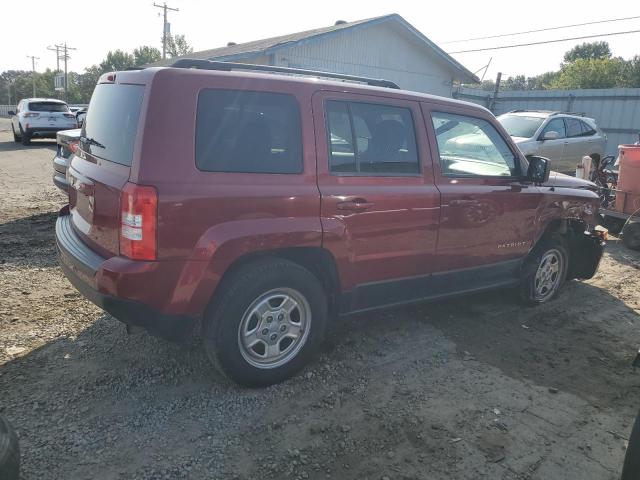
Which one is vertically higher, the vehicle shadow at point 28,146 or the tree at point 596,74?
the tree at point 596,74

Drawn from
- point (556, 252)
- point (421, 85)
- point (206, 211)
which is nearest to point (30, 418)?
point (206, 211)

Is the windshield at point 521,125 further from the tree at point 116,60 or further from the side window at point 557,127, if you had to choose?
the tree at point 116,60

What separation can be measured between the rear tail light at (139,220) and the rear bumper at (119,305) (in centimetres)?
15

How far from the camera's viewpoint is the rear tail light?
8.96 feet

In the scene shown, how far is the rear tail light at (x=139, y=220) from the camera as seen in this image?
2.73 meters

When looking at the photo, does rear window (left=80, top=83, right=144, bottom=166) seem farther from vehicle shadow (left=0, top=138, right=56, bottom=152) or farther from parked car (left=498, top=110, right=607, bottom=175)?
vehicle shadow (left=0, top=138, right=56, bottom=152)

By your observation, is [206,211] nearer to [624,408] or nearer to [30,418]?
[30,418]

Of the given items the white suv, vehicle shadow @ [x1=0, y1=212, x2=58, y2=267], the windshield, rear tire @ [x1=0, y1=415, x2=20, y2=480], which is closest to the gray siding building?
the white suv

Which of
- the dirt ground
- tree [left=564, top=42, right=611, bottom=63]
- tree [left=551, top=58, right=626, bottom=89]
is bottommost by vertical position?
the dirt ground

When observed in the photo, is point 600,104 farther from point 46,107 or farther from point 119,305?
point 46,107

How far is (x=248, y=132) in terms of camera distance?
310 centimetres

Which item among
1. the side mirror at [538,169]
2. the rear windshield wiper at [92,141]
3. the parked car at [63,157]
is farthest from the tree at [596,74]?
the rear windshield wiper at [92,141]

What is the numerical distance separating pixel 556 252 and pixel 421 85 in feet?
50.4

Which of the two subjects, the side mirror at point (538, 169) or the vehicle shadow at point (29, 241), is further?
the vehicle shadow at point (29, 241)
